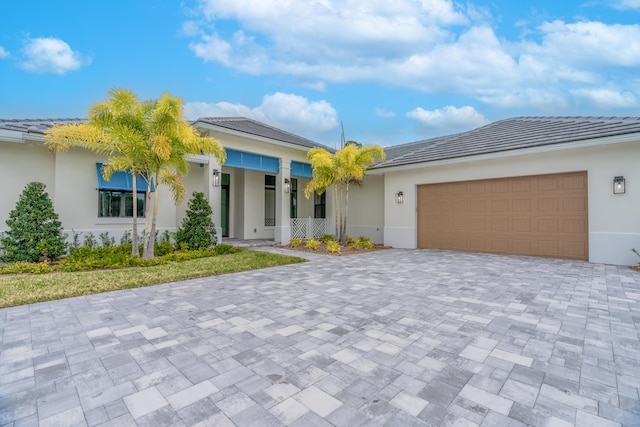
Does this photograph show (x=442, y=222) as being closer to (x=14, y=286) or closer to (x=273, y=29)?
(x=273, y=29)

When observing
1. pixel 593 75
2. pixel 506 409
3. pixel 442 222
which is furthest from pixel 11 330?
pixel 593 75

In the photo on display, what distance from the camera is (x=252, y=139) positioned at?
12.4 m

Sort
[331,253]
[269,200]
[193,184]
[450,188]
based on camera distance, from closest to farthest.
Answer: [331,253] → [450,188] → [193,184] → [269,200]

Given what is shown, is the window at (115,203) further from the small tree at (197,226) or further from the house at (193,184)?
the small tree at (197,226)

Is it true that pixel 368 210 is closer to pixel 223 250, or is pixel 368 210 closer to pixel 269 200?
pixel 269 200

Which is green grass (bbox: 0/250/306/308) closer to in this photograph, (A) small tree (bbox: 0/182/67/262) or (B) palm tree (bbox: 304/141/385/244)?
(A) small tree (bbox: 0/182/67/262)

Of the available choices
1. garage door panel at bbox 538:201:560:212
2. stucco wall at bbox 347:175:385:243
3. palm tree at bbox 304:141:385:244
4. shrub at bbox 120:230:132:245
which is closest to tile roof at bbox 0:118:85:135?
shrub at bbox 120:230:132:245

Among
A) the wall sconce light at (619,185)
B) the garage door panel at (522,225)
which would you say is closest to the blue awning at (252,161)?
the garage door panel at (522,225)

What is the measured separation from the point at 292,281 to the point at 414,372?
4.18 meters

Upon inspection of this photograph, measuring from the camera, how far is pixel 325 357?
3230 mm

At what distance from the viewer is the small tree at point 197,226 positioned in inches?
425

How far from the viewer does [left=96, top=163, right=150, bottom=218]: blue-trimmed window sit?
10211mm

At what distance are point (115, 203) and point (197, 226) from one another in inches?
112

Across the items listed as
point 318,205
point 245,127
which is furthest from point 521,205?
point 245,127
